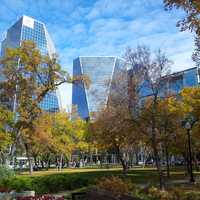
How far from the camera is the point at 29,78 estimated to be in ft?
110

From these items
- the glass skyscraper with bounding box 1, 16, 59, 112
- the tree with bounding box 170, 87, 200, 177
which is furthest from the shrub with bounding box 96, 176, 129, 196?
the glass skyscraper with bounding box 1, 16, 59, 112

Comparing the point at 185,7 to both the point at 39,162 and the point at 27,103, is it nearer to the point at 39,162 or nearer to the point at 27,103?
the point at 27,103

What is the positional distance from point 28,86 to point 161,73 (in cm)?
1350

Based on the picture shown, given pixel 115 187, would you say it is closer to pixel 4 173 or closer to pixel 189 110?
pixel 4 173

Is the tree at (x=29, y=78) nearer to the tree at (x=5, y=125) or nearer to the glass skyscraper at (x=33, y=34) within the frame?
the tree at (x=5, y=125)

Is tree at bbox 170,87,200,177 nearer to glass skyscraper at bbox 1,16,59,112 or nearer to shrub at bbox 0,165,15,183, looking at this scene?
shrub at bbox 0,165,15,183

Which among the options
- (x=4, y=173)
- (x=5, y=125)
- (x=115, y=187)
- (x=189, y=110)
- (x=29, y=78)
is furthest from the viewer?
(x=5, y=125)

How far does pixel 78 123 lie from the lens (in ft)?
258

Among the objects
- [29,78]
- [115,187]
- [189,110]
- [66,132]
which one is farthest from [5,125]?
[115,187]

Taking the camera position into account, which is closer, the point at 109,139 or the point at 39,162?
the point at 109,139

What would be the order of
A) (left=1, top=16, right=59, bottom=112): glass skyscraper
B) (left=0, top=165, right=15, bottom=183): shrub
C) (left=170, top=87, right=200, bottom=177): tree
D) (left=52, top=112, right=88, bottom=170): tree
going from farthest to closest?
1. (left=52, top=112, right=88, bottom=170): tree
2. (left=1, top=16, right=59, bottom=112): glass skyscraper
3. (left=170, top=87, right=200, bottom=177): tree
4. (left=0, top=165, right=15, bottom=183): shrub

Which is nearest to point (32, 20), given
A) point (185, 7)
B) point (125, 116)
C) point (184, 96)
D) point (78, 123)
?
point (78, 123)

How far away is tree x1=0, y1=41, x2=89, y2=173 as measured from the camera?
33062 millimetres

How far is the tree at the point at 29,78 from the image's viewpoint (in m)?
33.1
